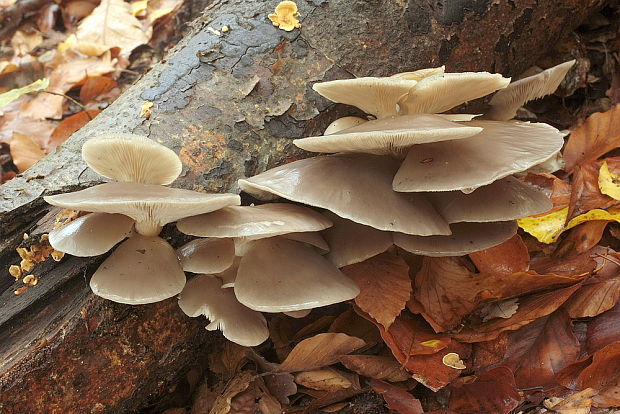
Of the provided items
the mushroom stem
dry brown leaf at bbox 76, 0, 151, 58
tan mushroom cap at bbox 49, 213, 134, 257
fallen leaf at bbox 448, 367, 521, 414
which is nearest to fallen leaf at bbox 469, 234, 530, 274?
fallen leaf at bbox 448, 367, 521, 414

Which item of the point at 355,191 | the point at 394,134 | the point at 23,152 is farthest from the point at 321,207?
the point at 23,152

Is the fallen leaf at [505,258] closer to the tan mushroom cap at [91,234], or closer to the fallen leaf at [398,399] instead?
the fallen leaf at [398,399]

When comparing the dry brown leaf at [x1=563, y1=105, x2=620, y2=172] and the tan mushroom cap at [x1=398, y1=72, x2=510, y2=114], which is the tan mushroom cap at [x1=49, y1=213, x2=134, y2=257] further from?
the dry brown leaf at [x1=563, y1=105, x2=620, y2=172]

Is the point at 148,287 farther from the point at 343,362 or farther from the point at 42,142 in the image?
the point at 42,142

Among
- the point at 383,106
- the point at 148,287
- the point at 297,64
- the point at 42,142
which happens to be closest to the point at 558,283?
the point at 383,106

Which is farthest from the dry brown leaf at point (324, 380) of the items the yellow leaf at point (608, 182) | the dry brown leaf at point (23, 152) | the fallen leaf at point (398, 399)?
the dry brown leaf at point (23, 152)

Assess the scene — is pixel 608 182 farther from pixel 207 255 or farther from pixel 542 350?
pixel 207 255
